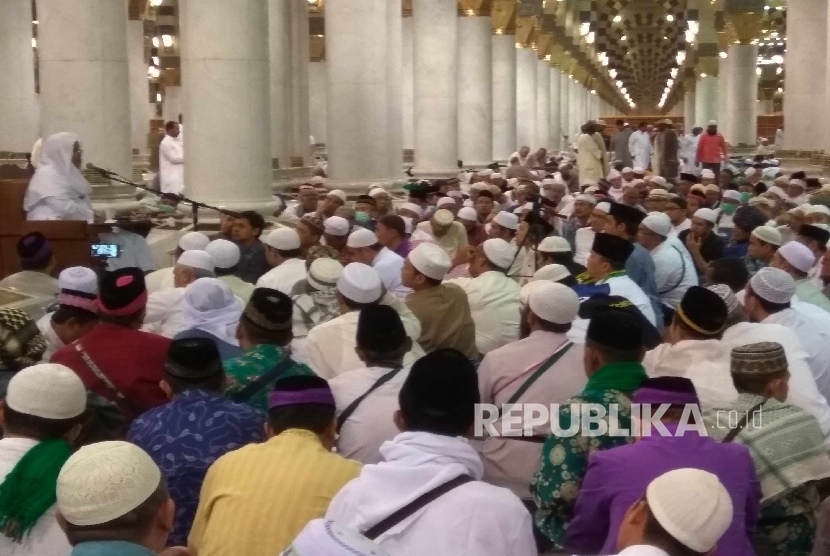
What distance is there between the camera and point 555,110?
43.4 meters

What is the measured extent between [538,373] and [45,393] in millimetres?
1930

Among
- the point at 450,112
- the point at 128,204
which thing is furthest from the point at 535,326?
the point at 450,112

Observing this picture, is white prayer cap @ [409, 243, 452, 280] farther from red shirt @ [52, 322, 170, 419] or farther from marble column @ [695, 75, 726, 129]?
marble column @ [695, 75, 726, 129]

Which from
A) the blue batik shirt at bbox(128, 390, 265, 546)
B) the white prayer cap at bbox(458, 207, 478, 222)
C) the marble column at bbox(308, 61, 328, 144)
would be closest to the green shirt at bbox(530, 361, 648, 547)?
the blue batik shirt at bbox(128, 390, 265, 546)

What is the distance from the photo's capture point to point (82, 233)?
29.0 ft

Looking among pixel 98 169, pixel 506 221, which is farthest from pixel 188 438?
pixel 506 221

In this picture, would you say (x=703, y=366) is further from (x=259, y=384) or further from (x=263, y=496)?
(x=263, y=496)

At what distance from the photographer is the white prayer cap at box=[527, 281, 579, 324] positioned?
5059 mm

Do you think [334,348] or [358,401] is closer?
[358,401]

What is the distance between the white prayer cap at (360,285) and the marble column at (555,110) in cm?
3272

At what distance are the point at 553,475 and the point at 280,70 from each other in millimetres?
14115

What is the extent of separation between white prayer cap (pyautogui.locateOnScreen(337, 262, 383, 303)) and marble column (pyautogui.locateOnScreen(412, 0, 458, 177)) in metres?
13.1

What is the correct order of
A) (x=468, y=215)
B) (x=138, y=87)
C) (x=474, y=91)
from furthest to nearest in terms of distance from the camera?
(x=138, y=87) → (x=474, y=91) → (x=468, y=215)

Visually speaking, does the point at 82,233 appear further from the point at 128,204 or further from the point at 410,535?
the point at 410,535
